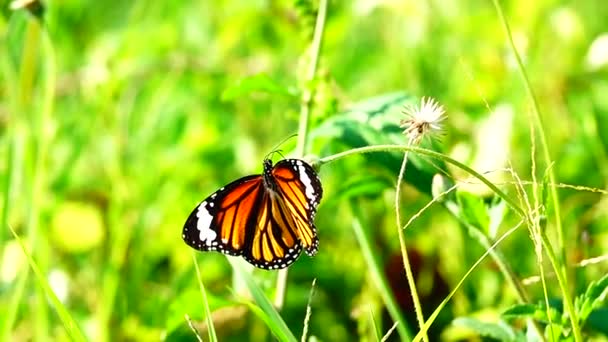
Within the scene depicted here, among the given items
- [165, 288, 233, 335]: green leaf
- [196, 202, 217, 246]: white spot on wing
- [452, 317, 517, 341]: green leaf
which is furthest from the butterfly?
[452, 317, 517, 341]: green leaf

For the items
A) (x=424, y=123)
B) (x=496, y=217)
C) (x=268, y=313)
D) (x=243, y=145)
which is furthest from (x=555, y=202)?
(x=243, y=145)

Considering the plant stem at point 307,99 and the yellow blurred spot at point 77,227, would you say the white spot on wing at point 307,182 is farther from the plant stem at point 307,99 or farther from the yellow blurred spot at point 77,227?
the yellow blurred spot at point 77,227

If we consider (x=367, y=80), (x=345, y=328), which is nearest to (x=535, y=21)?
(x=367, y=80)

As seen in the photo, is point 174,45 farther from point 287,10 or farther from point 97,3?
point 97,3

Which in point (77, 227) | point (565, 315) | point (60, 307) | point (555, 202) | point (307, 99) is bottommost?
point (565, 315)

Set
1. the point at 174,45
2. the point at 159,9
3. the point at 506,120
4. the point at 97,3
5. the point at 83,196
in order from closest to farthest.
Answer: the point at 506,120 → the point at 83,196 → the point at 174,45 → the point at 159,9 → the point at 97,3

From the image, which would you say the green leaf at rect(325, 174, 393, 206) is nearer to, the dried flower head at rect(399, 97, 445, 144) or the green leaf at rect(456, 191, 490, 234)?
the green leaf at rect(456, 191, 490, 234)

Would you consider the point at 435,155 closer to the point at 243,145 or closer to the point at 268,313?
the point at 268,313
